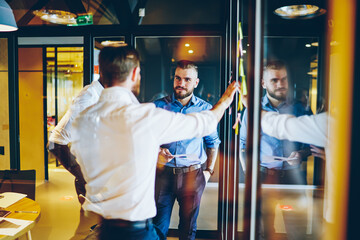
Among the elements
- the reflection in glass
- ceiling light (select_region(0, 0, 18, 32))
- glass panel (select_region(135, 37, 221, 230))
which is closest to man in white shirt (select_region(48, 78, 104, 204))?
ceiling light (select_region(0, 0, 18, 32))

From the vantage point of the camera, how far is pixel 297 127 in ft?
2.55

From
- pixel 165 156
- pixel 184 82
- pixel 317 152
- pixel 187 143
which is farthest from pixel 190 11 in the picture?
pixel 317 152

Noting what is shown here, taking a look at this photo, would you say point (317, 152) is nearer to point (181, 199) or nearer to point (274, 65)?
point (274, 65)

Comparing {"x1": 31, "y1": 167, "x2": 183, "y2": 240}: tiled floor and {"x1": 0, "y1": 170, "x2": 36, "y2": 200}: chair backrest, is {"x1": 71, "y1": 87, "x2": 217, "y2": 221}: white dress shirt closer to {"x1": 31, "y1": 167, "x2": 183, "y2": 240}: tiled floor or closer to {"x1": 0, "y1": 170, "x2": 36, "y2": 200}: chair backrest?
{"x1": 31, "y1": 167, "x2": 183, "y2": 240}: tiled floor

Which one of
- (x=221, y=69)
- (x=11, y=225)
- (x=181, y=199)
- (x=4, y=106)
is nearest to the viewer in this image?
(x=11, y=225)

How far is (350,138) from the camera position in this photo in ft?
1.47

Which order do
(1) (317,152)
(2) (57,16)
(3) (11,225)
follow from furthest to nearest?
(2) (57,16), (3) (11,225), (1) (317,152)

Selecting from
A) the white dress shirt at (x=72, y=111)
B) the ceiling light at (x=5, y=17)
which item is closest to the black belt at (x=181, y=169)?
the white dress shirt at (x=72, y=111)

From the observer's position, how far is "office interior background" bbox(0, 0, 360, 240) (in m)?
0.49

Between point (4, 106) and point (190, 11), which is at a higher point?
point (190, 11)

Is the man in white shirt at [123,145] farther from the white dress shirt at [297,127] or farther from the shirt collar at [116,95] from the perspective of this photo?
the white dress shirt at [297,127]

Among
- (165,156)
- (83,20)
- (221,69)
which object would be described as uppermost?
(83,20)

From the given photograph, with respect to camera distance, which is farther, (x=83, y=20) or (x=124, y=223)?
(x=83, y=20)

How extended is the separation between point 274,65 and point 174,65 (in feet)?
11.1
